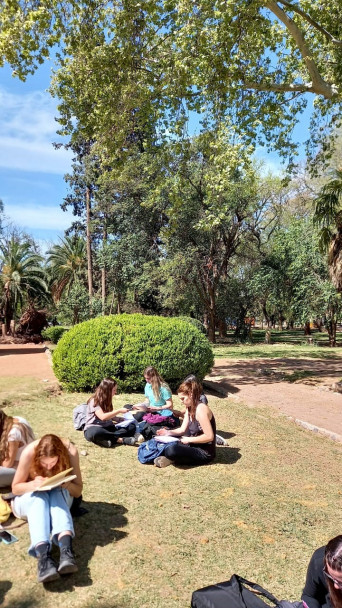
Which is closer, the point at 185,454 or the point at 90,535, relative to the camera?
the point at 90,535

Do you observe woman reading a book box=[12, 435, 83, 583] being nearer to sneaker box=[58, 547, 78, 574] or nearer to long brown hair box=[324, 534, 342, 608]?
sneaker box=[58, 547, 78, 574]

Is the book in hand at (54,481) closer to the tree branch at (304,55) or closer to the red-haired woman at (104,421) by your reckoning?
the red-haired woman at (104,421)

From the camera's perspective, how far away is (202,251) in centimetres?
2664

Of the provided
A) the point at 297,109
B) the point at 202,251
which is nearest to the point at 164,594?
the point at 297,109

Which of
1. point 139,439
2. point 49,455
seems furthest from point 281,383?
point 49,455

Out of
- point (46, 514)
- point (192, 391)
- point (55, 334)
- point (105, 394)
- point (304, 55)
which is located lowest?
point (46, 514)

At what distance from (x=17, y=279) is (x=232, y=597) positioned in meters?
31.1

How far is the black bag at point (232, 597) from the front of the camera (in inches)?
106

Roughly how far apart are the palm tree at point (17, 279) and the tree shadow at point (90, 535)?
28.5 metres

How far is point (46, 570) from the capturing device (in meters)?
3.04

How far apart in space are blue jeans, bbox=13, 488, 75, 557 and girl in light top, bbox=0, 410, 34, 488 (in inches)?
22.6

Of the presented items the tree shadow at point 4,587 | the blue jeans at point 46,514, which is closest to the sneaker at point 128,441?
the blue jeans at point 46,514

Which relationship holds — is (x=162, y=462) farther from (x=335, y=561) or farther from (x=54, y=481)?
(x=335, y=561)

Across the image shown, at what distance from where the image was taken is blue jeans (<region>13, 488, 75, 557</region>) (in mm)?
3230
